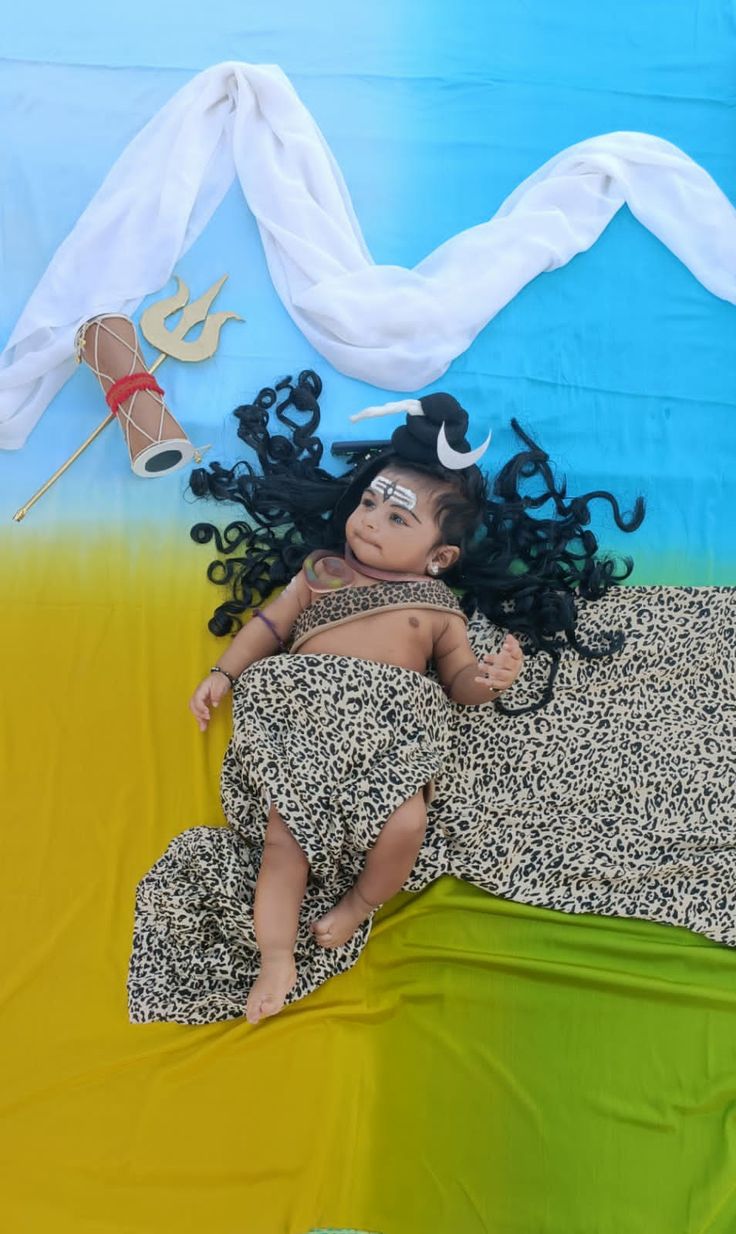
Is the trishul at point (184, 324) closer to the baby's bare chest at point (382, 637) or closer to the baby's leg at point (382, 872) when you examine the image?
the baby's bare chest at point (382, 637)

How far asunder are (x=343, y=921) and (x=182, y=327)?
3.63 ft

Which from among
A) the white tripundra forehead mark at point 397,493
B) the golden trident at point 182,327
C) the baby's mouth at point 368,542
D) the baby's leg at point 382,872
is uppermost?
the golden trident at point 182,327

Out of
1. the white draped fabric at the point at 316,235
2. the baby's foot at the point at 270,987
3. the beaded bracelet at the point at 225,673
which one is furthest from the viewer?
the white draped fabric at the point at 316,235

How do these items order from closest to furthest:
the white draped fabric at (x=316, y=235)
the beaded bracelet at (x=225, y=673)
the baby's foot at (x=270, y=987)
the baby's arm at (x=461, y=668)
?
1. the baby's foot at (x=270, y=987)
2. the baby's arm at (x=461, y=668)
3. the beaded bracelet at (x=225, y=673)
4. the white draped fabric at (x=316, y=235)

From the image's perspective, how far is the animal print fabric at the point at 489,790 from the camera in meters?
1.54

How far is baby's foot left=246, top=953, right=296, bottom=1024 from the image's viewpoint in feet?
4.76

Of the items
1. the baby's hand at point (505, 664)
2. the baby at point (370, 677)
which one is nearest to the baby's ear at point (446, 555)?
the baby at point (370, 677)

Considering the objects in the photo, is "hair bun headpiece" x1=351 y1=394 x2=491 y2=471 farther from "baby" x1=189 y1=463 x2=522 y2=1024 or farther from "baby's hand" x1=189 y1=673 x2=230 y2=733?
"baby's hand" x1=189 y1=673 x2=230 y2=733

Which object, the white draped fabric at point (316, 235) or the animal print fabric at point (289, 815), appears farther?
the white draped fabric at point (316, 235)

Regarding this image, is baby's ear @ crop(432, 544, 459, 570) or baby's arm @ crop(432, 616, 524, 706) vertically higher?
baby's ear @ crop(432, 544, 459, 570)

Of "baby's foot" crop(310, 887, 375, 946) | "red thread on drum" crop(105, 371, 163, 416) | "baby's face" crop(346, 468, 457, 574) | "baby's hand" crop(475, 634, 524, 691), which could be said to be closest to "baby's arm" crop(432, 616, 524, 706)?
"baby's hand" crop(475, 634, 524, 691)

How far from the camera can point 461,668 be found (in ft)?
5.44

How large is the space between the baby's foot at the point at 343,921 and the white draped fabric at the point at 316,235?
935mm

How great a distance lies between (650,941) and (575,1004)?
15cm
